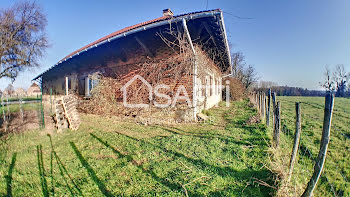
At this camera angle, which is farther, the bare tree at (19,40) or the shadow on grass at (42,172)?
the bare tree at (19,40)

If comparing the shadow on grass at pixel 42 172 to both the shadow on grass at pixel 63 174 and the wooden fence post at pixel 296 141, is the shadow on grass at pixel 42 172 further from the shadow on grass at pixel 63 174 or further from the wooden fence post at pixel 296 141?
the wooden fence post at pixel 296 141

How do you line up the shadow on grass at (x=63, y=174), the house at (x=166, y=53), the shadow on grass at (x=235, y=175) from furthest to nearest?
the house at (x=166, y=53)
the shadow on grass at (x=63, y=174)
the shadow on grass at (x=235, y=175)

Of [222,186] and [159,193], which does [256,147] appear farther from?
[159,193]

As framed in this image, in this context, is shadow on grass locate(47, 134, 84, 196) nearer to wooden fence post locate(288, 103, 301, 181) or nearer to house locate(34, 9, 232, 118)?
wooden fence post locate(288, 103, 301, 181)

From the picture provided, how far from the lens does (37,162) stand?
9.63ft

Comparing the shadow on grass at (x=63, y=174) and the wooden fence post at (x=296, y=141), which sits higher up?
the wooden fence post at (x=296, y=141)

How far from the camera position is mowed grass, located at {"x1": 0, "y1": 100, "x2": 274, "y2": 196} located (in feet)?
6.75

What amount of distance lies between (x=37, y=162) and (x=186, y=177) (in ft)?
9.74

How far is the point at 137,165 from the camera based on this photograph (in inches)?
104

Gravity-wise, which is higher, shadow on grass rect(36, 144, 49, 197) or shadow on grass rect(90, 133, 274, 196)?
shadow on grass rect(90, 133, 274, 196)

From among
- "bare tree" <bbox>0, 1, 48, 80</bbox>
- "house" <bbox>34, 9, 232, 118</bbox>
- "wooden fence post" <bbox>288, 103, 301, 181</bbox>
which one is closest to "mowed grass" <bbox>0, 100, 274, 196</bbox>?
"wooden fence post" <bbox>288, 103, 301, 181</bbox>

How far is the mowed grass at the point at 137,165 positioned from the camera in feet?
6.75

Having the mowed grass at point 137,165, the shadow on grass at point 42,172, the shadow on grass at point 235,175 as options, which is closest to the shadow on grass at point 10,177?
the mowed grass at point 137,165

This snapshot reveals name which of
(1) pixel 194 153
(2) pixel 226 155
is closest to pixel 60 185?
(1) pixel 194 153
